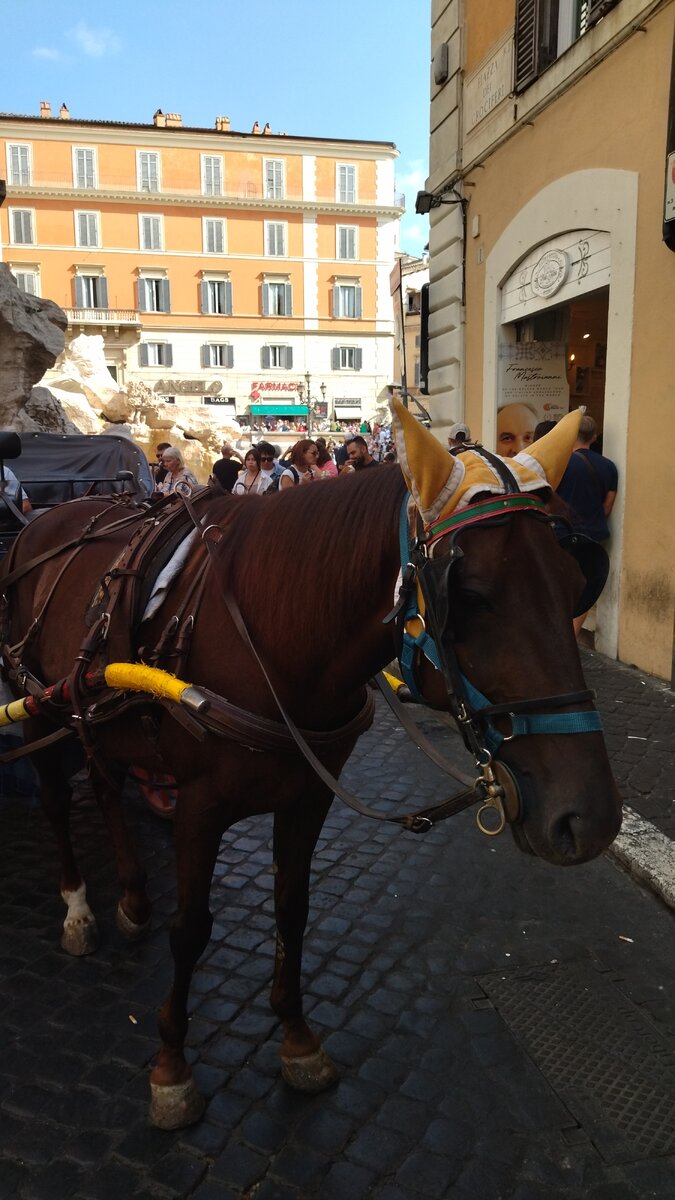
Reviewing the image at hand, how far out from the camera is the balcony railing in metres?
40.5

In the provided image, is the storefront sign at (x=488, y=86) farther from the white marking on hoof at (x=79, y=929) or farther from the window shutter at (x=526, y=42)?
the white marking on hoof at (x=79, y=929)

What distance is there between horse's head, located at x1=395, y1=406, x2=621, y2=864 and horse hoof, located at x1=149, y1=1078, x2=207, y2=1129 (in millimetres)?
1337

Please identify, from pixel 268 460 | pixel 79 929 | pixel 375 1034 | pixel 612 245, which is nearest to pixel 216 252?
pixel 268 460

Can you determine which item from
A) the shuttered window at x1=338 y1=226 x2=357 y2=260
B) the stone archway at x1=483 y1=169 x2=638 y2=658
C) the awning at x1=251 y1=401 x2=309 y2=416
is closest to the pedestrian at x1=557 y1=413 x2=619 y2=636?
the stone archway at x1=483 y1=169 x2=638 y2=658

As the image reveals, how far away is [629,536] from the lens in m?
6.25

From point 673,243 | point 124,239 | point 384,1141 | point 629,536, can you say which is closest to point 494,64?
point 673,243

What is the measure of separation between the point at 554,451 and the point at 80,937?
2.48m

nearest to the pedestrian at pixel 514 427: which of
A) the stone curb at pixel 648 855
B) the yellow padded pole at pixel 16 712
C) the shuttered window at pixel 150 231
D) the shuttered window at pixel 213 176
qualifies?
the stone curb at pixel 648 855

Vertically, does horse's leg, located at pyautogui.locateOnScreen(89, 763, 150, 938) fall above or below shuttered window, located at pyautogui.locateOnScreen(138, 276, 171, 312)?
below

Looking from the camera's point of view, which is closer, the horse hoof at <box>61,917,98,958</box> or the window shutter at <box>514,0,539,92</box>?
the horse hoof at <box>61,917,98,958</box>

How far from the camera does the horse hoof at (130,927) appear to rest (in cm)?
295

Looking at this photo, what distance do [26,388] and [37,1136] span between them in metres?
7.89

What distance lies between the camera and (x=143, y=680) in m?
2.01

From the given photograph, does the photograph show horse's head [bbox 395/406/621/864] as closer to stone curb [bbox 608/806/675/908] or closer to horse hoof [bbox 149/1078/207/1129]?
horse hoof [bbox 149/1078/207/1129]
